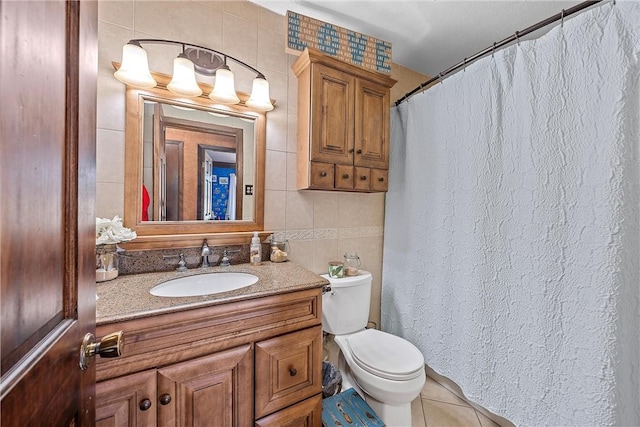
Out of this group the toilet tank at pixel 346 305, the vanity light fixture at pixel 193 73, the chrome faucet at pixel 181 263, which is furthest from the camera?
the toilet tank at pixel 346 305

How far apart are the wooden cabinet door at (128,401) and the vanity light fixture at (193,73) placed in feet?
3.96

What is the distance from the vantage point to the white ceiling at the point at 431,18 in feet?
5.00

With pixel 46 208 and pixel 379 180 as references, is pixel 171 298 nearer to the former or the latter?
pixel 46 208

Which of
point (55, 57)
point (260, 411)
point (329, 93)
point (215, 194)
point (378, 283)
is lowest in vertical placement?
point (260, 411)

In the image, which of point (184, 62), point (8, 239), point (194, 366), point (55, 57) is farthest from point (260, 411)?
point (184, 62)

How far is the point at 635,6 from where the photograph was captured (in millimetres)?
902

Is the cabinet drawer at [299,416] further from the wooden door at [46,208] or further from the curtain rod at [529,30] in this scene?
the curtain rod at [529,30]

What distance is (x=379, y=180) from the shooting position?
176 cm

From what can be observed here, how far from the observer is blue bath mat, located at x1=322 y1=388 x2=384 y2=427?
1.28 m

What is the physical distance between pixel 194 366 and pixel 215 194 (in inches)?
33.4

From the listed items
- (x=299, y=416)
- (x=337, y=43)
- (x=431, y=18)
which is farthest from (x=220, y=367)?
(x=431, y=18)

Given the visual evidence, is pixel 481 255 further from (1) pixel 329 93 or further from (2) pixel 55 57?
(2) pixel 55 57

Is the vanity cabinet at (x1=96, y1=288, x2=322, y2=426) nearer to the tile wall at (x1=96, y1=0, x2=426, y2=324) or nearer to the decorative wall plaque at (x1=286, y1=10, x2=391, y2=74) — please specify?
the tile wall at (x1=96, y1=0, x2=426, y2=324)

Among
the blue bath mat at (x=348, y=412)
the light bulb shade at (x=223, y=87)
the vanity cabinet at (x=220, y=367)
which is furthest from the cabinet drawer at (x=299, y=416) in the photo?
the light bulb shade at (x=223, y=87)
